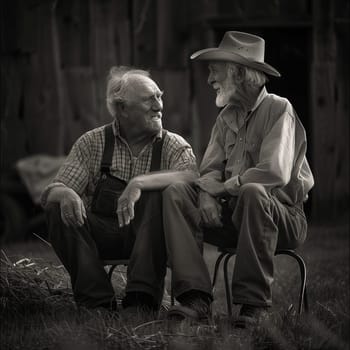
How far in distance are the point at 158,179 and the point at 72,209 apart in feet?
1.67

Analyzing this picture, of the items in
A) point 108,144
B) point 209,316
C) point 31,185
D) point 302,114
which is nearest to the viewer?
point 209,316

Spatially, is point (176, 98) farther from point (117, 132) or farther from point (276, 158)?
point (276, 158)

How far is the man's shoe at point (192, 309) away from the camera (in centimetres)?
487

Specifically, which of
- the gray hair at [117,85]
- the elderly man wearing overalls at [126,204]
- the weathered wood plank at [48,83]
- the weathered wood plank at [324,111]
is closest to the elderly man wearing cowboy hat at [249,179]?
the elderly man wearing overalls at [126,204]

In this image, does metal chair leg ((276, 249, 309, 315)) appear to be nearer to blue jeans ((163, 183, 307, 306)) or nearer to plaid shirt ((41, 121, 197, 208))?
blue jeans ((163, 183, 307, 306))

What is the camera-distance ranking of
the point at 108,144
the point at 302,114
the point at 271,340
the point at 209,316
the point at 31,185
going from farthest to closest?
1. the point at 302,114
2. the point at 31,185
3. the point at 108,144
4. the point at 209,316
5. the point at 271,340

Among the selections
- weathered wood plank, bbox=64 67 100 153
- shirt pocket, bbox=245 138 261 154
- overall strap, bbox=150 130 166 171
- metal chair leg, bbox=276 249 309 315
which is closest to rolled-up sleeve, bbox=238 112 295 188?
shirt pocket, bbox=245 138 261 154

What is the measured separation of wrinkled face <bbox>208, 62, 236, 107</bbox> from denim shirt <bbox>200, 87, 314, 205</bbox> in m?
0.16

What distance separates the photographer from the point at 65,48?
10.6 metres

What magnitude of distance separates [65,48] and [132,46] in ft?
2.51

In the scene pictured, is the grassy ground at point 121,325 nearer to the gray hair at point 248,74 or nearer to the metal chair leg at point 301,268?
the metal chair leg at point 301,268

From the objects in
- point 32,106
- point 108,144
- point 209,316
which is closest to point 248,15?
point 32,106

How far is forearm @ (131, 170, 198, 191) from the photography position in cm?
519

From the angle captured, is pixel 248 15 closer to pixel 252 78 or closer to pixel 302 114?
pixel 302 114
